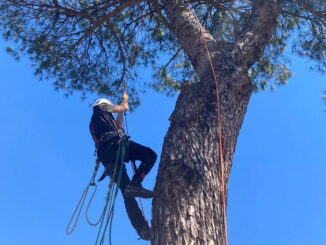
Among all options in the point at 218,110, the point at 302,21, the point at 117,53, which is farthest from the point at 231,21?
the point at 218,110

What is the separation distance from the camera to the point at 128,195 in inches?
114

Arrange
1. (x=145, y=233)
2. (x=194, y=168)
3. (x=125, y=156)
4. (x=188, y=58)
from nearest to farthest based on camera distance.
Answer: (x=194, y=168) < (x=145, y=233) < (x=125, y=156) < (x=188, y=58)

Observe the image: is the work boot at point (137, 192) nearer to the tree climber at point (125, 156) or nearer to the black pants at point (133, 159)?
the tree climber at point (125, 156)

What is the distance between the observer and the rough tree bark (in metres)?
2.17

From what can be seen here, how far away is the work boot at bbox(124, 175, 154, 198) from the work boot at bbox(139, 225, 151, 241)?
8.9 inches

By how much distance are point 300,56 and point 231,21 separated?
1.07 m

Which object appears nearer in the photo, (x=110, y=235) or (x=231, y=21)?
(x=110, y=235)

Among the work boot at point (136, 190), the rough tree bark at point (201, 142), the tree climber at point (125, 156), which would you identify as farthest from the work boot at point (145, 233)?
the rough tree bark at point (201, 142)

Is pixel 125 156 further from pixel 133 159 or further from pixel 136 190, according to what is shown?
pixel 136 190

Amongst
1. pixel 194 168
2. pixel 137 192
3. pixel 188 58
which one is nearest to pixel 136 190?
pixel 137 192

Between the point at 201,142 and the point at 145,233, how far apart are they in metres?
0.72

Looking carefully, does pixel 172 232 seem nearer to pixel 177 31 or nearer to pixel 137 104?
pixel 177 31

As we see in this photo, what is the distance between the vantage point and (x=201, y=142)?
8.35 feet

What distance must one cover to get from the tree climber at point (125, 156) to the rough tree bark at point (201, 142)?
40cm
